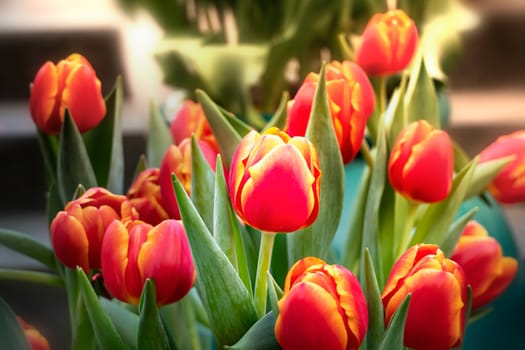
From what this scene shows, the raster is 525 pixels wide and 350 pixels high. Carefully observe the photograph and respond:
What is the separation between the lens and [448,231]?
37 cm

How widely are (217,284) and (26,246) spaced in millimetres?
117

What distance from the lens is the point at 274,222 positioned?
0.28 m

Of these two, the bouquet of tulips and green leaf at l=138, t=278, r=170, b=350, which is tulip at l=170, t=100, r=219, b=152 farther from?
green leaf at l=138, t=278, r=170, b=350

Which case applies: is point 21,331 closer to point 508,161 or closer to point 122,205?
point 122,205

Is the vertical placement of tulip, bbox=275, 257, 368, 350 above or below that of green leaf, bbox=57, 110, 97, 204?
below

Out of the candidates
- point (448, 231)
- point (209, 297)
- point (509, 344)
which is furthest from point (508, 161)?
point (509, 344)


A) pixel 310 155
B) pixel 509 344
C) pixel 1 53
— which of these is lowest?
pixel 509 344

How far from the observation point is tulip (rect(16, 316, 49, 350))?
32 centimetres

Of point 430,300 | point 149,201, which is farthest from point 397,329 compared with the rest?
point 149,201

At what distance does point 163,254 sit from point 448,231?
13cm

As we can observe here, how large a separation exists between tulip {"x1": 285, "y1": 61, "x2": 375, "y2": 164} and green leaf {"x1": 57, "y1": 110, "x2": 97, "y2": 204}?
0.08 meters

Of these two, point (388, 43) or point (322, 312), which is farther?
point (388, 43)

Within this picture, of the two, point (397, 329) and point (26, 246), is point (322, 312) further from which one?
point (26, 246)

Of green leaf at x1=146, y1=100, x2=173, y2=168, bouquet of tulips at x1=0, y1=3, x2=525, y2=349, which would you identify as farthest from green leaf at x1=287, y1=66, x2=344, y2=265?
green leaf at x1=146, y1=100, x2=173, y2=168
